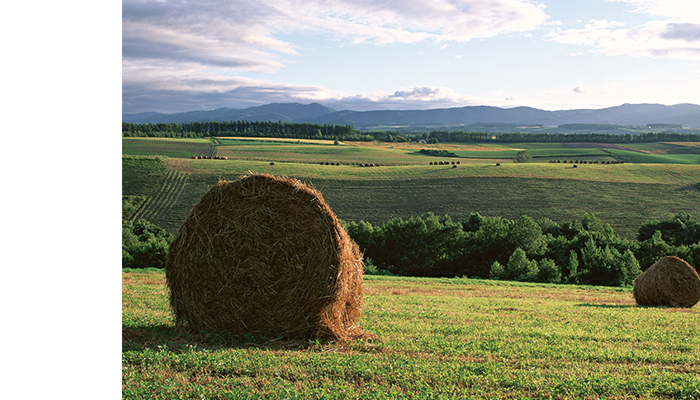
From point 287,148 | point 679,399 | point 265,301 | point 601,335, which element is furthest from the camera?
point 287,148

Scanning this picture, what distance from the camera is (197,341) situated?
7.71 meters

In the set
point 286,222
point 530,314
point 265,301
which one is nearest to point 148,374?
point 265,301

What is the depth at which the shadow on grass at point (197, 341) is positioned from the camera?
24.0 ft

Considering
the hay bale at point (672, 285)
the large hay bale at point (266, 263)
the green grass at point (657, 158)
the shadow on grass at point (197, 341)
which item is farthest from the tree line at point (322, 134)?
the shadow on grass at point (197, 341)

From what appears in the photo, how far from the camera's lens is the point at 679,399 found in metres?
5.49

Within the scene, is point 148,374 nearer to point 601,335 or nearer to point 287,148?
point 601,335

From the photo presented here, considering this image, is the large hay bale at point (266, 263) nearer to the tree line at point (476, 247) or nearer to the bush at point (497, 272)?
the tree line at point (476, 247)

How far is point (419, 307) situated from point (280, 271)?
575 centimetres

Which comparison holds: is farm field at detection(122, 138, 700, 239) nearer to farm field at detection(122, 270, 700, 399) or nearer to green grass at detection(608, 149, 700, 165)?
green grass at detection(608, 149, 700, 165)

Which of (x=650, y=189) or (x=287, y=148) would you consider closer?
(x=650, y=189)

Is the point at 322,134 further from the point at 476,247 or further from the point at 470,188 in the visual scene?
the point at 476,247

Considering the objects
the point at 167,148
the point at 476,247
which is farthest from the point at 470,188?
the point at 167,148

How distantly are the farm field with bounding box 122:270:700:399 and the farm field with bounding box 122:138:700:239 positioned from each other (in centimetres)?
4100

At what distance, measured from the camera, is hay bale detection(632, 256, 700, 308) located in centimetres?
1553
